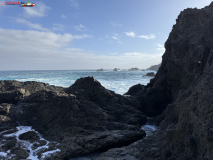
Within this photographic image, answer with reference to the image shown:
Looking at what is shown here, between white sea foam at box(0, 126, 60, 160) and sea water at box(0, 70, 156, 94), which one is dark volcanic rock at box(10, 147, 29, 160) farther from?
sea water at box(0, 70, 156, 94)

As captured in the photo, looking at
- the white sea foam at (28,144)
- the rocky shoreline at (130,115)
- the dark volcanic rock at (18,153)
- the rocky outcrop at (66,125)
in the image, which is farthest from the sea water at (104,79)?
the dark volcanic rock at (18,153)

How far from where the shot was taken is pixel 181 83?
726 cm

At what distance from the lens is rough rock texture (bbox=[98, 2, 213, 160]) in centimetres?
300

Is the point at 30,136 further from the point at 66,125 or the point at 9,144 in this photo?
the point at 66,125

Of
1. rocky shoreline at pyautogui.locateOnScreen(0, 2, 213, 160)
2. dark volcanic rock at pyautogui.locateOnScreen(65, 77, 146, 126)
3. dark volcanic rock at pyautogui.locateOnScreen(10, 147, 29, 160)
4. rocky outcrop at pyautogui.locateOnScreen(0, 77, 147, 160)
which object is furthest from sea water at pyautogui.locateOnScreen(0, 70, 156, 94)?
dark volcanic rock at pyautogui.locateOnScreen(10, 147, 29, 160)

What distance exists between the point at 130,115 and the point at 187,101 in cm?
371

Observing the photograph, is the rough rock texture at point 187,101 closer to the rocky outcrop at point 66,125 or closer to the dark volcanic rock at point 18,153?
the rocky outcrop at point 66,125

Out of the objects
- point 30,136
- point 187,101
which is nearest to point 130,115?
point 187,101

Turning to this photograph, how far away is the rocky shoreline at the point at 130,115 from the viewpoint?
335cm

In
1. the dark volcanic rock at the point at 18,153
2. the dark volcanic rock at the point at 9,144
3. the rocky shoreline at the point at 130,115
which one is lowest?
the dark volcanic rock at the point at 18,153

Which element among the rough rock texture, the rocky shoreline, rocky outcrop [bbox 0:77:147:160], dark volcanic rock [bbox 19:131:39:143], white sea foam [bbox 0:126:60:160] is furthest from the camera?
dark volcanic rock [bbox 19:131:39:143]

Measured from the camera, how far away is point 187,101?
3812 mm

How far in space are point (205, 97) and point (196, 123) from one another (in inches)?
24.6

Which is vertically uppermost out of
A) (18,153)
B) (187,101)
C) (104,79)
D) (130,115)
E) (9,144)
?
(187,101)
